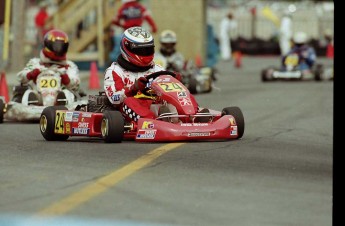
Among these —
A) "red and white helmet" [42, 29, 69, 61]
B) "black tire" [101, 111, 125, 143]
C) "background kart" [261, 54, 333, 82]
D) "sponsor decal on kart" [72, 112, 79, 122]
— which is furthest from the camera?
"background kart" [261, 54, 333, 82]

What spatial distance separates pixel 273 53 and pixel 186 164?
141 ft

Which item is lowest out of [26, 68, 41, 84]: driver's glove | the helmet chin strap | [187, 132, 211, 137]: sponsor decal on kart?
[187, 132, 211, 137]: sponsor decal on kart

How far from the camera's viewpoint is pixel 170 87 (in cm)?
1283

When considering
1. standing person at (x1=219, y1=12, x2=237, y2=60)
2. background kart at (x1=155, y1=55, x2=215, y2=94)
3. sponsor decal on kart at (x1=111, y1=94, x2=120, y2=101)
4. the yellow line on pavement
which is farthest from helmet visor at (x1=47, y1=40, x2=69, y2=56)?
standing person at (x1=219, y1=12, x2=237, y2=60)

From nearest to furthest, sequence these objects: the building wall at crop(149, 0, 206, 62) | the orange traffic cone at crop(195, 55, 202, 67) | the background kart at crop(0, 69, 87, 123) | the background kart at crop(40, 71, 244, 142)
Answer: the background kart at crop(40, 71, 244, 142) → the background kart at crop(0, 69, 87, 123) → the orange traffic cone at crop(195, 55, 202, 67) → the building wall at crop(149, 0, 206, 62)

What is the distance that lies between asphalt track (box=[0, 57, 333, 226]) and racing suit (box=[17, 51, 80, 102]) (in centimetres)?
142

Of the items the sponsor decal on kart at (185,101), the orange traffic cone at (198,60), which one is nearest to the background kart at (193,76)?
the orange traffic cone at (198,60)

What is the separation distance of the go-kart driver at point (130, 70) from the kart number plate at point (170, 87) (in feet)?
1.38

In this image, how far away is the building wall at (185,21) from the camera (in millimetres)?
35469

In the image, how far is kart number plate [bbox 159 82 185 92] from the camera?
42.0 ft

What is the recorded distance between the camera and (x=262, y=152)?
12.1m

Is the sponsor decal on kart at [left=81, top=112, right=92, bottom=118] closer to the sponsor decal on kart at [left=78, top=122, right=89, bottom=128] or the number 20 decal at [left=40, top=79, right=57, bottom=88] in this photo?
the sponsor decal on kart at [left=78, top=122, right=89, bottom=128]
